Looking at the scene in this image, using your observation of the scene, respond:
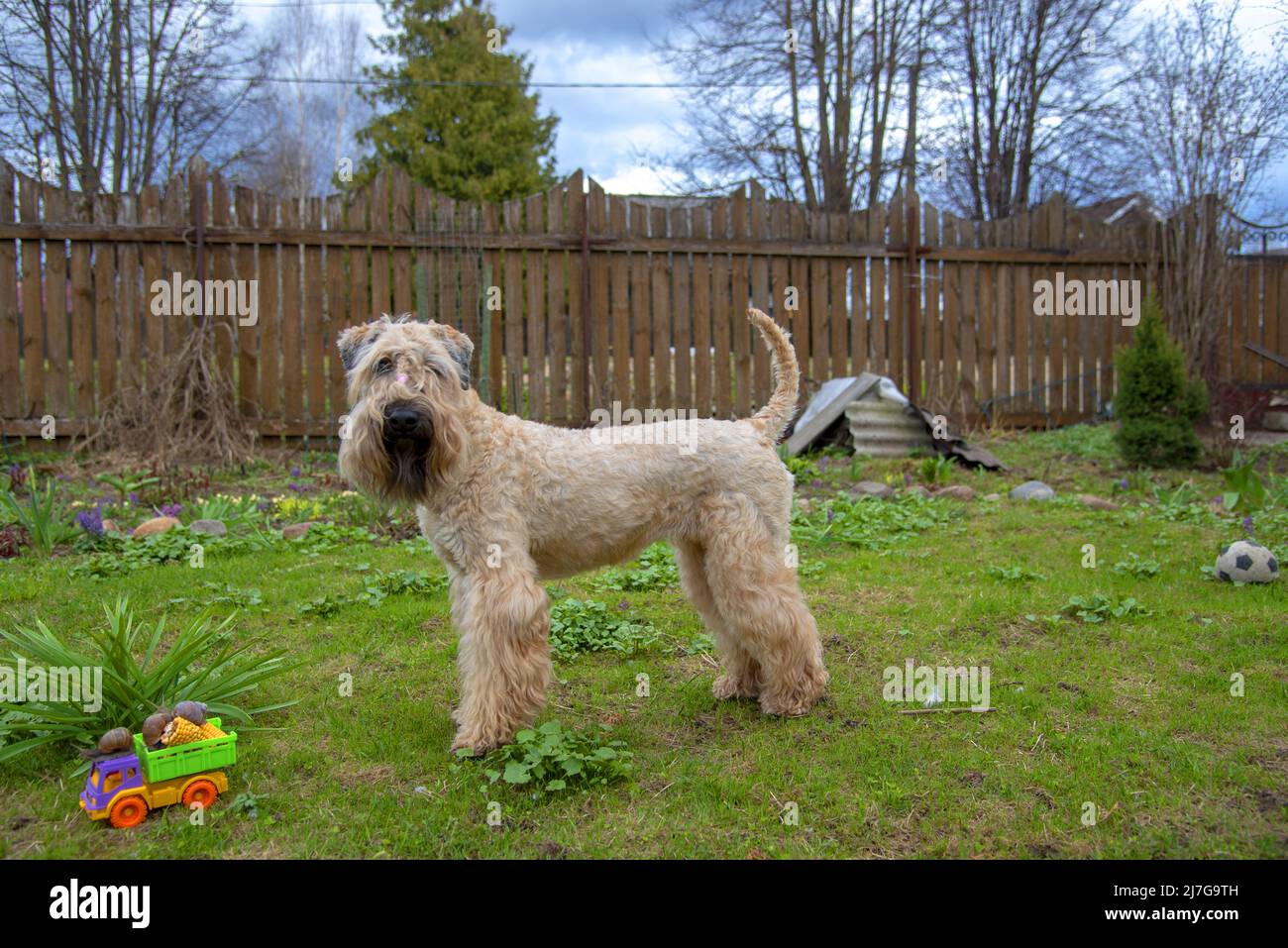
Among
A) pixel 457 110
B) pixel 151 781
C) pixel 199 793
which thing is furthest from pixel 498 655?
pixel 457 110

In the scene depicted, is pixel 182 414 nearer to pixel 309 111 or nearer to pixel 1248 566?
pixel 1248 566

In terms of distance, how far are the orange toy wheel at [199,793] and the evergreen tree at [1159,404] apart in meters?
7.71

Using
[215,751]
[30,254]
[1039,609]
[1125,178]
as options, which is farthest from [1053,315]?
[30,254]

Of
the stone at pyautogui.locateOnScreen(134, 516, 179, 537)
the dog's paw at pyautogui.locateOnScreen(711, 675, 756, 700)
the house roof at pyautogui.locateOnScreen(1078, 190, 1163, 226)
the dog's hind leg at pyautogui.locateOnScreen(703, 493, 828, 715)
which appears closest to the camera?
the dog's hind leg at pyautogui.locateOnScreen(703, 493, 828, 715)

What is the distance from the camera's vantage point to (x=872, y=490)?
265 inches

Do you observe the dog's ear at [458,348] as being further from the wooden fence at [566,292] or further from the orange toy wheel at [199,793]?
the wooden fence at [566,292]

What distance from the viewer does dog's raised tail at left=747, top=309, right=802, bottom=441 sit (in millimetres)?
3346

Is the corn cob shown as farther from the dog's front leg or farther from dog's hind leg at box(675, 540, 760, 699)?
dog's hind leg at box(675, 540, 760, 699)

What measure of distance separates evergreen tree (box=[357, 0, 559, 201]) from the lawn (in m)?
10.8

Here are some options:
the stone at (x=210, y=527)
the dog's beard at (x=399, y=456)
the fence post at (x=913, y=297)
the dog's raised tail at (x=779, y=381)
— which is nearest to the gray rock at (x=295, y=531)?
the stone at (x=210, y=527)

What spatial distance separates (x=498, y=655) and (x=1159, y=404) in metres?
7.01

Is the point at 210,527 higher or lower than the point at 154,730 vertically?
higher

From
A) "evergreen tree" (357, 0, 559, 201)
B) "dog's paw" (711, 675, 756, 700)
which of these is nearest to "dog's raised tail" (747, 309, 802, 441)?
"dog's paw" (711, 675, 756, 700)

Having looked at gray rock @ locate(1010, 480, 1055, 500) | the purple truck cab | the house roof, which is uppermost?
the house roof
